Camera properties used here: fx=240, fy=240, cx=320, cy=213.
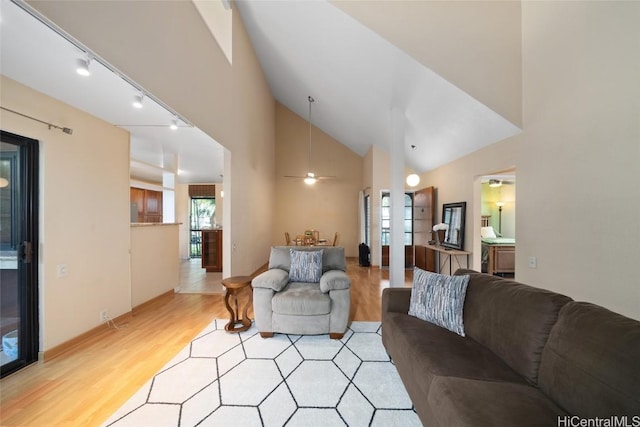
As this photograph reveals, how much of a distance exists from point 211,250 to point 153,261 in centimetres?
210

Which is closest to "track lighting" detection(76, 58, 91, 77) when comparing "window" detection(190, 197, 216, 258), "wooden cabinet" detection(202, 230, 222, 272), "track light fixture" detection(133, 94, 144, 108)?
"track light fixture" detection(133, 94, 144, 108)

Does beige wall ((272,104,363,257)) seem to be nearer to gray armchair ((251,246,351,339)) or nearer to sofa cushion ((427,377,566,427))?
gray armchair ((251,246,351,339))

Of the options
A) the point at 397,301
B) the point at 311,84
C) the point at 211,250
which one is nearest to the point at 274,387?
the point at 397,301

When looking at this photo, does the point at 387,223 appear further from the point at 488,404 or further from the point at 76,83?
the point at 76,83

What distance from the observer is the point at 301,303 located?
8.61ft

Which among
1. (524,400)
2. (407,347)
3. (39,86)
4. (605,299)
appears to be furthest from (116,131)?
(605,299)

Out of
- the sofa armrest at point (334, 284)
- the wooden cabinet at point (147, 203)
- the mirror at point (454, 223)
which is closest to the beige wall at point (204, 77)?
the sofa armrest at point (334, 284)

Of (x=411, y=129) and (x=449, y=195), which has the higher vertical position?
(x=411, y=129)

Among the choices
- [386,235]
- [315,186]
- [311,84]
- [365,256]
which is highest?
[311,84]

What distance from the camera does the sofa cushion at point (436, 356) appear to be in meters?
1.40

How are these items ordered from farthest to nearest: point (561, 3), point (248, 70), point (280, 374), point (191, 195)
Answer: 1. point (191, 195)
2. point (248, 70)
3. point (561, 3)
4. point (280, 374)

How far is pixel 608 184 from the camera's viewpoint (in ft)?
6.84

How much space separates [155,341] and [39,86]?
265 cm

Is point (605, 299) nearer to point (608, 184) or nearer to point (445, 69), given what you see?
point (608, 184)
